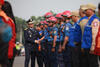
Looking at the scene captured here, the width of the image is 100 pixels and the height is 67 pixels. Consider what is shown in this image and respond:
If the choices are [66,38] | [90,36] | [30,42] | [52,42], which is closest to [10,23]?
[90,36]

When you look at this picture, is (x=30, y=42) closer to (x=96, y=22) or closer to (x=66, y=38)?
(x=66, y=38)

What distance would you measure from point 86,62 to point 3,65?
2.73 meters

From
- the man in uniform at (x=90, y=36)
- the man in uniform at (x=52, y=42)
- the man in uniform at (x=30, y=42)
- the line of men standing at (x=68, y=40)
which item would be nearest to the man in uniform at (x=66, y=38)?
the line of men standing at (x=68, y=40)

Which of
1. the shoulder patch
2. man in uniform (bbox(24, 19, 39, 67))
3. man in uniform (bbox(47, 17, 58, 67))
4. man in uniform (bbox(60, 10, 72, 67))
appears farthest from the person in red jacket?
man in uniform (bbox(24, 19, 39, 67))

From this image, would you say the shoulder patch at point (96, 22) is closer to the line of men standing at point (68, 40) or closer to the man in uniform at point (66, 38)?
the line of men standing at point (68, 40)

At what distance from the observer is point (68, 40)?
37.3 ft

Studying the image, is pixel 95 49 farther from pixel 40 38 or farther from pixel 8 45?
pixel 40 38

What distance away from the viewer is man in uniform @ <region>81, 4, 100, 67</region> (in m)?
8.27

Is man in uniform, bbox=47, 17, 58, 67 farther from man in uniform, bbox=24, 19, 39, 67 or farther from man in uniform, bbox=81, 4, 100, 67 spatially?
man in uniform, bbox=81, 4, 100, 67

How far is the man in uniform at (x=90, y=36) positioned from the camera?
827cm

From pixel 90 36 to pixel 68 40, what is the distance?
2.98m

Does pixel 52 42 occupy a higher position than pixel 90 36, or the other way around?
pixel 90 36

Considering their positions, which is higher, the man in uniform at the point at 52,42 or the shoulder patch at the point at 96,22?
the shoulder patch at the point at 96,22

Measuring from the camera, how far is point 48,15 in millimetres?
14484
